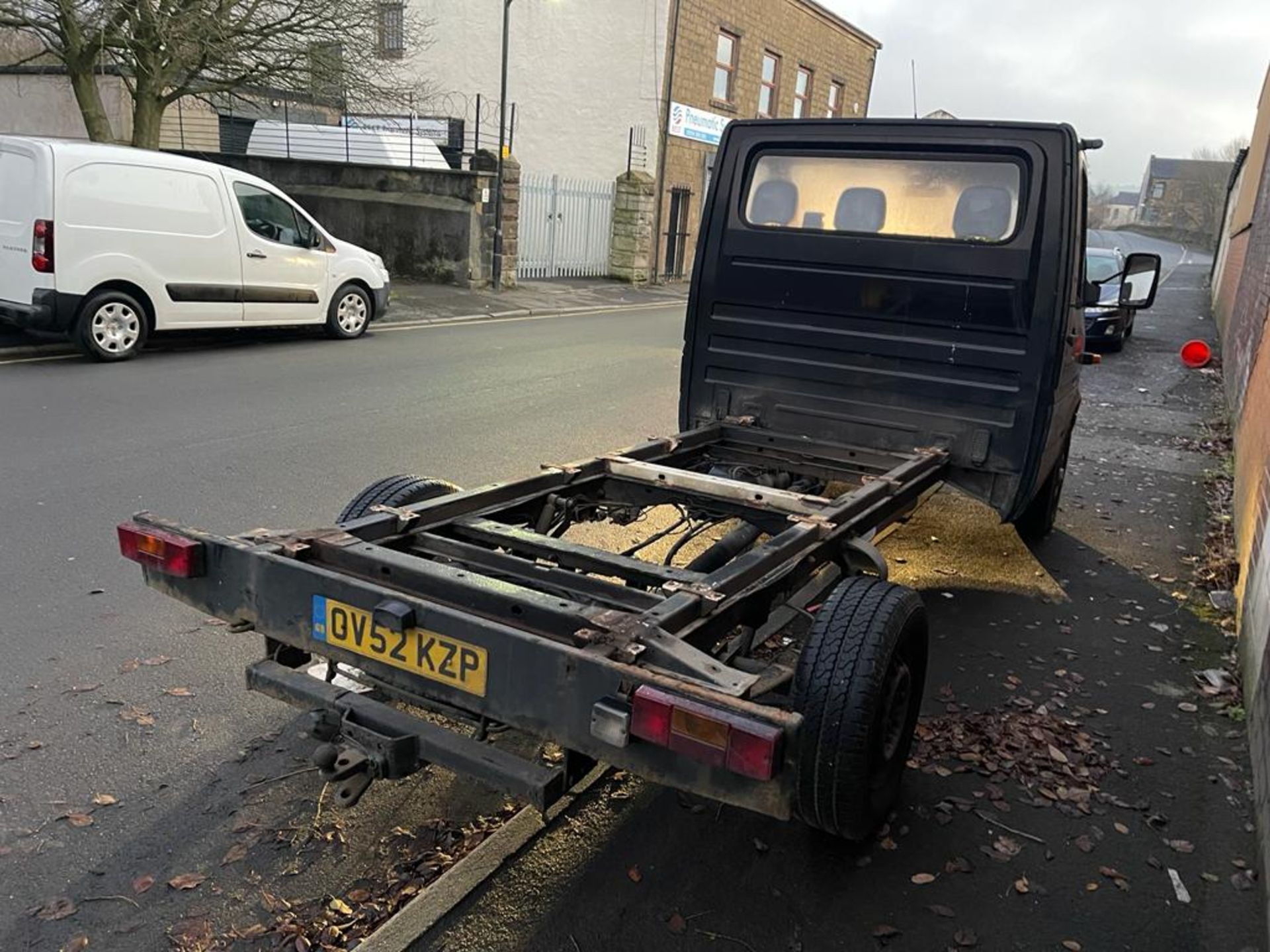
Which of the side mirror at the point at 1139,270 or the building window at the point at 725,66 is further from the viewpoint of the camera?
the building window at the point at 725,66

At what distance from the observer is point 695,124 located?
25.8 m

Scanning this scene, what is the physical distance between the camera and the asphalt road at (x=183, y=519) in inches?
109

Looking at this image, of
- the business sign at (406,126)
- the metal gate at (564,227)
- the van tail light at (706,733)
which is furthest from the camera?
the metal gate at (564,227)

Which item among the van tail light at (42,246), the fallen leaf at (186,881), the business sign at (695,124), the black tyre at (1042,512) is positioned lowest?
the fallen leaf at (186,881)

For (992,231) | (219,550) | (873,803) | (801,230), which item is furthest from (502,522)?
(992,231)

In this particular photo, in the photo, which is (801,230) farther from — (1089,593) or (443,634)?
(443,634)

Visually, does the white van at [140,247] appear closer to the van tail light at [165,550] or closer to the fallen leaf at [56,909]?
the van tail light at [165,550]

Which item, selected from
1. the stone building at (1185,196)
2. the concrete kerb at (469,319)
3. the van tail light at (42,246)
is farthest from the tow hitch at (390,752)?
the stone building at (1185,196)

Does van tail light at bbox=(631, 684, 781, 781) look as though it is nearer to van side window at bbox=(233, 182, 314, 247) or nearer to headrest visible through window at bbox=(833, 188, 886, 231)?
headrest visible through window at bbox=(833, 188, 886, 231)

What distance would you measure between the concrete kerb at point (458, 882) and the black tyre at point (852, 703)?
646mm

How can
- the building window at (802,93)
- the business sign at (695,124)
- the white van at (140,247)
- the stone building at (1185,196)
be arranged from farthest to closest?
1. the stone building at (1185,196)
2. the building window at (802,93)
3. the business sign at (695,124)
4. the white van at (140,247)

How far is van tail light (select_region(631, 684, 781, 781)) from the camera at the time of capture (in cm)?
210

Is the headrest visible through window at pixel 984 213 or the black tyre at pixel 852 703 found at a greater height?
the headrest visible through window at pixel 984 213

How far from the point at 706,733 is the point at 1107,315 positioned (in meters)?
16.3
